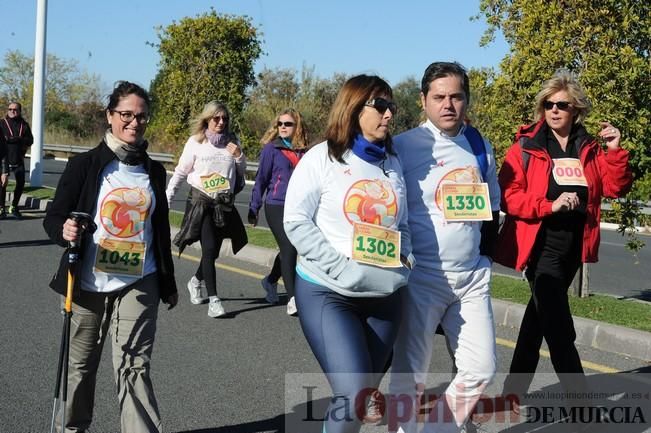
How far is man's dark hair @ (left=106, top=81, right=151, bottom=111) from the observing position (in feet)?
13.4

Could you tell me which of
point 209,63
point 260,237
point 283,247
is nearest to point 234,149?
point 283,247

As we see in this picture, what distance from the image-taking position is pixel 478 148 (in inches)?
161

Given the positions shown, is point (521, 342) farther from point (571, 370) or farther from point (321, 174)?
point (321, 174)

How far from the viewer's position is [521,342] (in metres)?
4.99

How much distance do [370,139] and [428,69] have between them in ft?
1.93

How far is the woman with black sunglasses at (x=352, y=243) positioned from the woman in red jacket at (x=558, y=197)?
46.3 inches

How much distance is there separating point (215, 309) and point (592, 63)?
4.06 m

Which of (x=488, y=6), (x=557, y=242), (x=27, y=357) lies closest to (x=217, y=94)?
(x=488, y=6)

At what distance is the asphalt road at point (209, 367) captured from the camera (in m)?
4.81

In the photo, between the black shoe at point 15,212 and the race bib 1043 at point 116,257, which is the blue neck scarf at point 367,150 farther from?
the black shoe at point 15,212

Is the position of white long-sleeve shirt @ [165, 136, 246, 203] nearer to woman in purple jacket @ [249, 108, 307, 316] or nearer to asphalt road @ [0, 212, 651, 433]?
Answer: woman in purple jacket @ [249, 108, 307, 316]

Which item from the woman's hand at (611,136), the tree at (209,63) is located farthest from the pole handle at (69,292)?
the tree at (209,63)

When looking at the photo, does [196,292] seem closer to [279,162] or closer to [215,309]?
[215,309]

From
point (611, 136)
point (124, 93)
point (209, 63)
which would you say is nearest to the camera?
point (124, 93)
